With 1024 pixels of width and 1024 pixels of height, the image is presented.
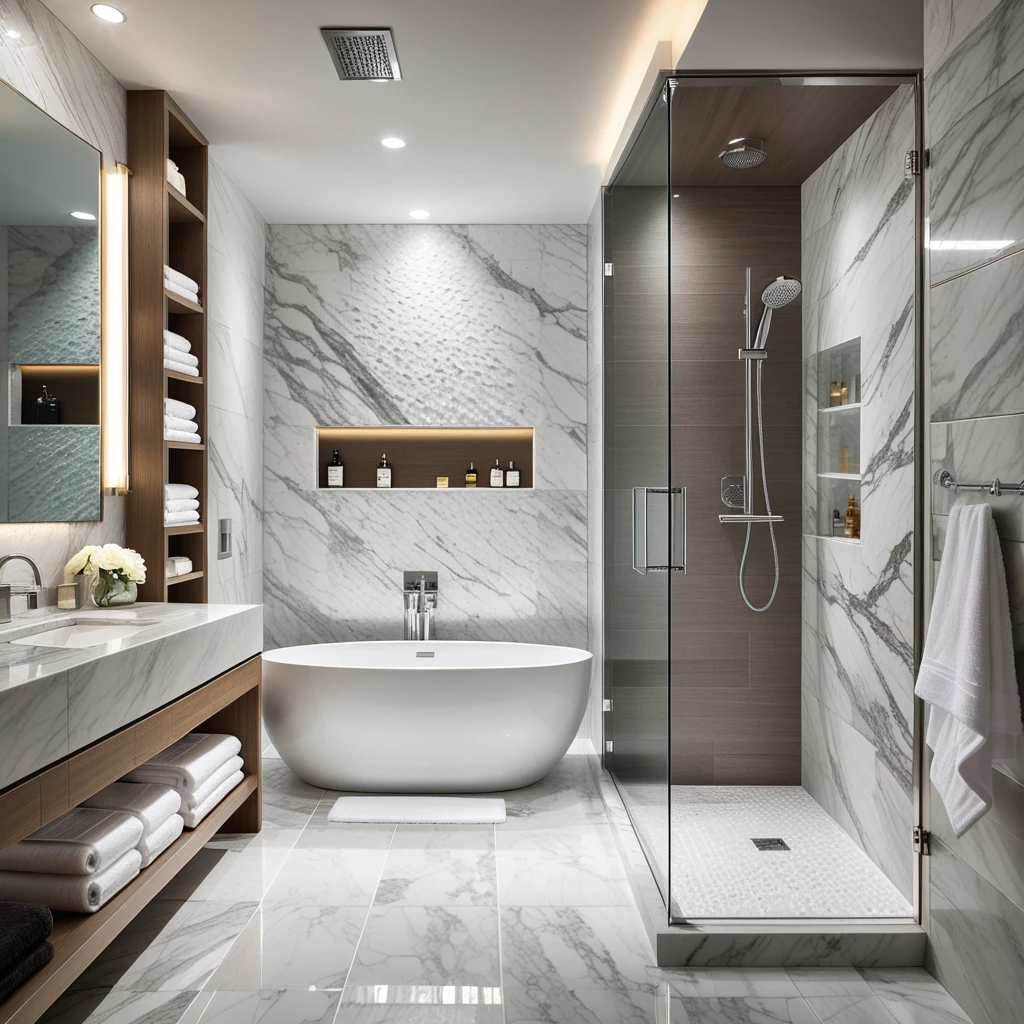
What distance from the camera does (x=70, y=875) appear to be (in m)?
2.08

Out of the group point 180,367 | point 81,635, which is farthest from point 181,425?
point 81,635

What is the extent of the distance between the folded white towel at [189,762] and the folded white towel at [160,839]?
12 centimetres

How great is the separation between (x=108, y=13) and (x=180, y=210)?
33.5 inches

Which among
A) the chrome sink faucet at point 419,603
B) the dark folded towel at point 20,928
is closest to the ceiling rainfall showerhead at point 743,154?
the chrome sink faucet at point 419,603

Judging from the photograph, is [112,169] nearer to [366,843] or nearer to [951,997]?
[366,843]

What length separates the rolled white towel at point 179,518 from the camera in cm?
326

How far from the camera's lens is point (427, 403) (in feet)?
15.5

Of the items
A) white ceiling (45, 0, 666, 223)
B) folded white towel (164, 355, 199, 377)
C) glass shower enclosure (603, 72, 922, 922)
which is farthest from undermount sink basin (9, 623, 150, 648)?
white ceiling (45, 0, 666, 223)

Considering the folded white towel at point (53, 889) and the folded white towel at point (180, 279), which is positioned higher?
the folded white towel at point (180, 279)

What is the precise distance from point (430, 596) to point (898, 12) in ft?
10.9

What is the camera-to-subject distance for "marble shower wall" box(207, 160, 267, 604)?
3.82m

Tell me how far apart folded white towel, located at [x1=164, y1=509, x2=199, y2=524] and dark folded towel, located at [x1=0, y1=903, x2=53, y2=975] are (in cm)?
158

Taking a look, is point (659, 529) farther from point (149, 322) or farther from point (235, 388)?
point (235, 388)

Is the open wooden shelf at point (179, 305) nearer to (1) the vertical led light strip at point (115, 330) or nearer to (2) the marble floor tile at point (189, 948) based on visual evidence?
(1) the vertical led light strip at point (115, 330)
